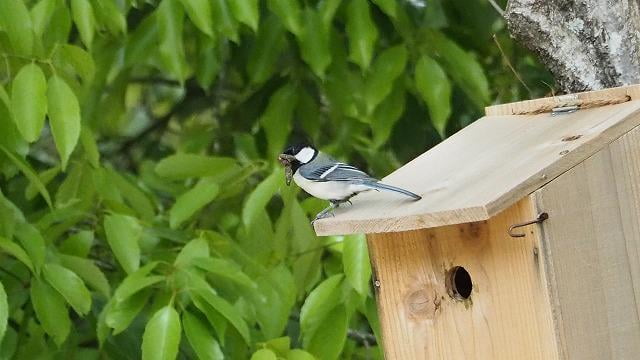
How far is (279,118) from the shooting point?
343 cm

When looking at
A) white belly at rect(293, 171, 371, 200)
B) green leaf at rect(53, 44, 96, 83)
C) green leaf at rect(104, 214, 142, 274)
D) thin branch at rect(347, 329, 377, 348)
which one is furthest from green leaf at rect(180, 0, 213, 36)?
thin branch at rect(347, 329, 377, 348)

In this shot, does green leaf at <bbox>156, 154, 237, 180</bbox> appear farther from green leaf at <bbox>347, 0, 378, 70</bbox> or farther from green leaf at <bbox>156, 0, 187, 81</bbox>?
green leaf at <bbox>347, 0, 378, 70</bbox>

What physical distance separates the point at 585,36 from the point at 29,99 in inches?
45.0

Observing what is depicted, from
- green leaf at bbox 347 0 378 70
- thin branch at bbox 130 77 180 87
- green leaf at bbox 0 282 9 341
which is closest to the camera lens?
green leaf at bbox 0 282 9 341

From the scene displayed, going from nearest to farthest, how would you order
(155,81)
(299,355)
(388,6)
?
(299,355) → (388,6) → (155,81)

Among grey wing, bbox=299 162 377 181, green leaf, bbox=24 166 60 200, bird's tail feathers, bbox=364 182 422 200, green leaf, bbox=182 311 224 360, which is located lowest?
green leaf, bbox=182 311 224 360

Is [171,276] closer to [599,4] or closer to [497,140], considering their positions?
[497,140]

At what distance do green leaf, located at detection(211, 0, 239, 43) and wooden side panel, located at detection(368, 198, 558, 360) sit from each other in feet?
2.70

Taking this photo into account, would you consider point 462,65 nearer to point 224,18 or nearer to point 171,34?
point 224,18

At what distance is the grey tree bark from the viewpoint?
8.11 feet

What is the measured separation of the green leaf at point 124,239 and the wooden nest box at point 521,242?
70cm

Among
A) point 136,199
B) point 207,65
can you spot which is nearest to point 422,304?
point 136,199

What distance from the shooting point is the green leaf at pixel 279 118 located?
3.41m

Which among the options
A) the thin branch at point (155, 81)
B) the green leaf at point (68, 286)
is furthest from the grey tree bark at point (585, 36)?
the thin branch at point (155, 81)
